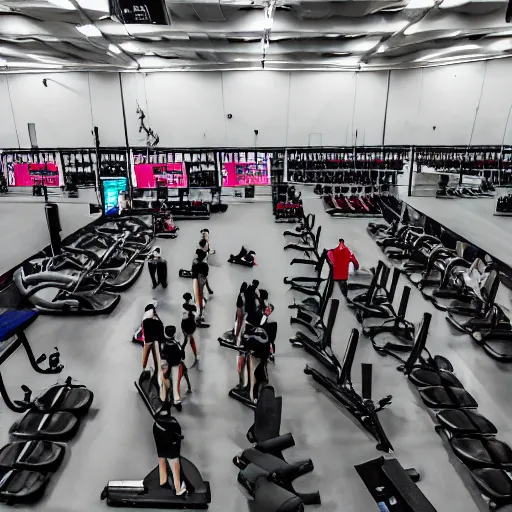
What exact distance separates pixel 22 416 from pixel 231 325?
3.01 metres

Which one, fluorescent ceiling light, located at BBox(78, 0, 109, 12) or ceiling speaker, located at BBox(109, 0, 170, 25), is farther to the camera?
fluorescent ceiling light, located at BBox(78, 0, 109, 12)

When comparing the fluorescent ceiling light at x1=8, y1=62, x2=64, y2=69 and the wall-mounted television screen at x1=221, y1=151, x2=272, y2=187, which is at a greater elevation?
the fluorescent ceiling light at x1=8, y1=62, x2=64, y2=69

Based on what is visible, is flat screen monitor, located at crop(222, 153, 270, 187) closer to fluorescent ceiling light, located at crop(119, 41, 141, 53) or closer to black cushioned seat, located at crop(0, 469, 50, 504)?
fluorescent ceiling light, located at crop(119, 41, 141, 53)

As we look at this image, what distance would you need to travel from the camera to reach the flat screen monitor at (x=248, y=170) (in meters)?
13.5

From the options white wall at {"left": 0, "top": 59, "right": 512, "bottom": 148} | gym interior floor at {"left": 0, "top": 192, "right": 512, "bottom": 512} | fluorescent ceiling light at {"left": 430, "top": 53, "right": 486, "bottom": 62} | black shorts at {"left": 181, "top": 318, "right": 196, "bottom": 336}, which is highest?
fluorescent ceiling light at {"left": 430, "top": 53, "right": 486, "bottom": 62}

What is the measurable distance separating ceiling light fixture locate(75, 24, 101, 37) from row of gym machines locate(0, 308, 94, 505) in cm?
796

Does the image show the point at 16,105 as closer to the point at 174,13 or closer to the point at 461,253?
the point at 174,13

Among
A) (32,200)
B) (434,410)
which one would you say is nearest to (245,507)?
(434,410)

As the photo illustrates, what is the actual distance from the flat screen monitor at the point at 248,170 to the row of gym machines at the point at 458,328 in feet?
17.9

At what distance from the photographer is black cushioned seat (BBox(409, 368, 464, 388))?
4.60 m

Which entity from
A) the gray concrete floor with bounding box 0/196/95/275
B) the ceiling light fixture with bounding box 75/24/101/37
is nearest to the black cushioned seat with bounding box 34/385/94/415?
the gray concrete floor with bounding box 0/196/95/275

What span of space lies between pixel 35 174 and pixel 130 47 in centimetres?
541

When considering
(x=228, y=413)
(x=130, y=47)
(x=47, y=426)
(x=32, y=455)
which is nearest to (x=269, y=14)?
(x=130, y=47)

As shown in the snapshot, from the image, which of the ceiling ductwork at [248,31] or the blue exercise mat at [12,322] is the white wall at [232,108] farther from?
the blue exercise mat at [12,322]
